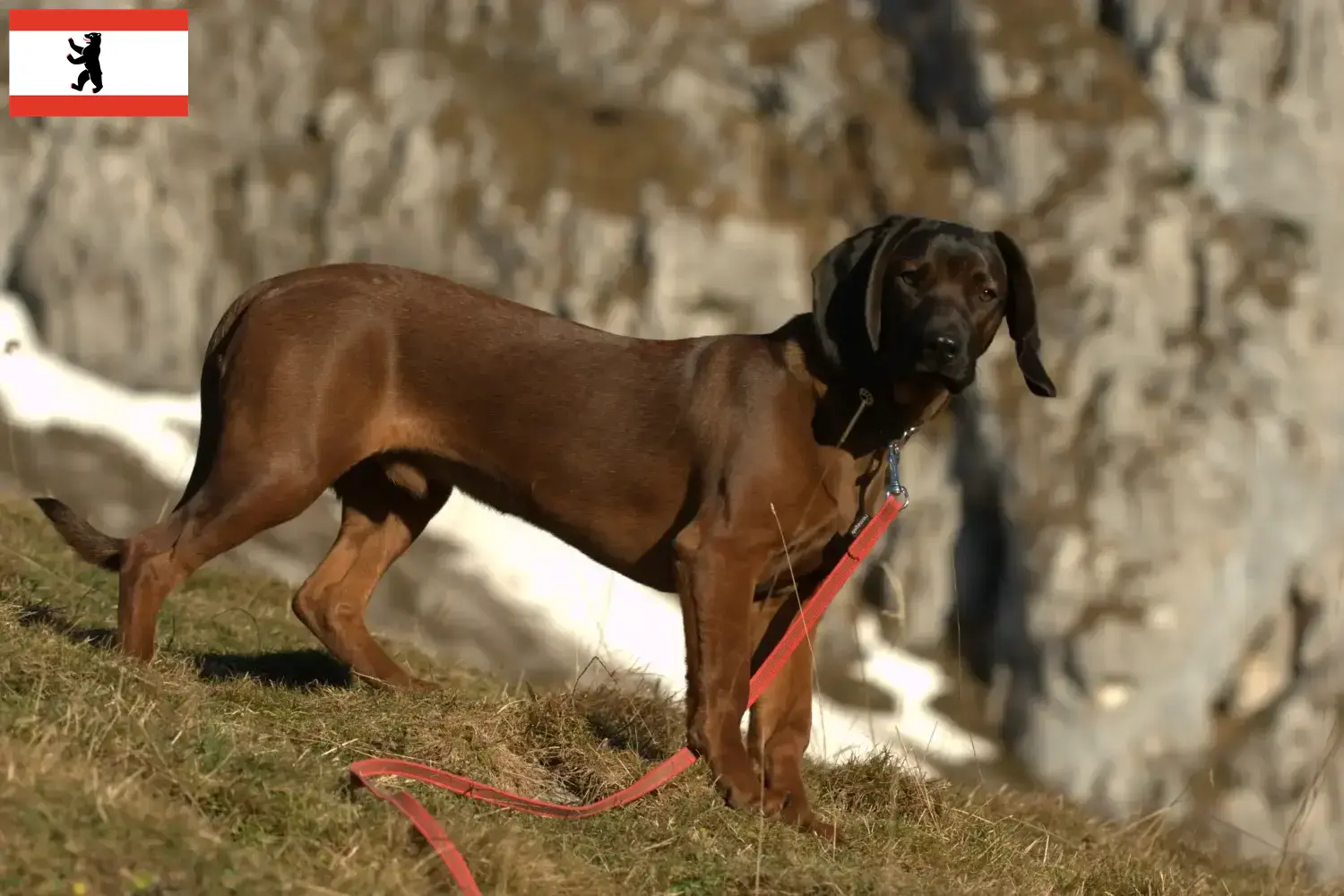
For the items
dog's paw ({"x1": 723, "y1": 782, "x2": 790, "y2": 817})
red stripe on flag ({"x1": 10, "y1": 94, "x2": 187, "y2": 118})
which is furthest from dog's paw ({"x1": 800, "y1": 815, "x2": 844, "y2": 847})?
red stripe on flag ({"x1": 10, "y1": 94, "x2": 187, "y2": 118})

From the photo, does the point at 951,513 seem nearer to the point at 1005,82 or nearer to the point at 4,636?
the point at 1005,82

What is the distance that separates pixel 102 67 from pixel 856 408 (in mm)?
46771

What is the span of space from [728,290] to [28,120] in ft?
96.0

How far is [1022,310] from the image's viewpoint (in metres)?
5.59

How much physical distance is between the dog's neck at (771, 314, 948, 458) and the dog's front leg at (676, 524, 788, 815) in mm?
578

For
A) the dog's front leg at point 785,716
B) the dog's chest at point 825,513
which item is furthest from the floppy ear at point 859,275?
the dog's front leg at point 785,716

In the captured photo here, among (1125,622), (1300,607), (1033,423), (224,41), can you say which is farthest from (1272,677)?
(224,41)

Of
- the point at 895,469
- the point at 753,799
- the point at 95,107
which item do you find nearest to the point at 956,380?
the point at 895,469

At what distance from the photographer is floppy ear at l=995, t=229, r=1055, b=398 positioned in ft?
18.3

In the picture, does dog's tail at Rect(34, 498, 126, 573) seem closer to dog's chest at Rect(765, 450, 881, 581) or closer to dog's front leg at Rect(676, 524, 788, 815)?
dog's front leg at Rect(676, 524, 788, 815)

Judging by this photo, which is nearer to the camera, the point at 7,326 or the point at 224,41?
the point at 7,326

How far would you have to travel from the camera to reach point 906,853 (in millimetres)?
4816

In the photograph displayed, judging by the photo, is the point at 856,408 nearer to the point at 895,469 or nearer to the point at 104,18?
the point at 895,469

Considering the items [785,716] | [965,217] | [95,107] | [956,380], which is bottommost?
[965,217]
